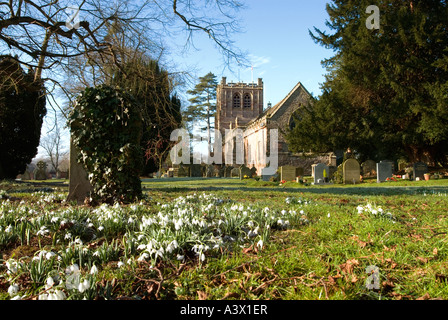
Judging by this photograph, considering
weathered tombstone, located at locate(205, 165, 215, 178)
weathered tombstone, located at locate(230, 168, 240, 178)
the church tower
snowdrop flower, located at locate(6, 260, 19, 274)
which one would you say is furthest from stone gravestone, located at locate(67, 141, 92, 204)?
the church tower

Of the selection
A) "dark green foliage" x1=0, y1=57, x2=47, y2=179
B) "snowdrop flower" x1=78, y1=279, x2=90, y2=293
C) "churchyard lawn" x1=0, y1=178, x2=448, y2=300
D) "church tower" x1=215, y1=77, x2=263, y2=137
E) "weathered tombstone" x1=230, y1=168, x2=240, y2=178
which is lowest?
"churchyard lawn" x1=0, y1=178, x2=448, y2=300

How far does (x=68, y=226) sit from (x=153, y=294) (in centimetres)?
219

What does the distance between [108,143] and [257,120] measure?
36337mm

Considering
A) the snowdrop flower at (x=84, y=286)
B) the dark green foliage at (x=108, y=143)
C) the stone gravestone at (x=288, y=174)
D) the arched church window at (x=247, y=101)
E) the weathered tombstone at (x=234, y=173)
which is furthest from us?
the arched church window at (x=247, y=101)

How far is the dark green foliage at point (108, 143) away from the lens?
22.2 ft

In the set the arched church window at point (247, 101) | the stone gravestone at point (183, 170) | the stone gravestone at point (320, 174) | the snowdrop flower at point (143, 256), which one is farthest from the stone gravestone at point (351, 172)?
the arched church window at point (247, 101)

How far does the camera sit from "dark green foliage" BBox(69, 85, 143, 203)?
676 cm

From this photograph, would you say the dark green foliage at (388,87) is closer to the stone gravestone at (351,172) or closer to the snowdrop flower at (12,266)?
the stone gravestone at (351,172)

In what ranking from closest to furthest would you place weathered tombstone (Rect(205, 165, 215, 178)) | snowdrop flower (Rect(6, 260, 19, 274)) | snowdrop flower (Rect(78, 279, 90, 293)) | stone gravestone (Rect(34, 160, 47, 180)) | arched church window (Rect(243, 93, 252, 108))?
snowdrop flower (Rect(78, 279, 90, 293)) < snowdrop flower (Rect(6, 260, 19, 274)) < stone gravestone (Rect(34, 160, 47, 180)) < weathered tombstone (Rect(205, 165, 215, 178)) < arched church window (Rect(243, 93, 252, 108))

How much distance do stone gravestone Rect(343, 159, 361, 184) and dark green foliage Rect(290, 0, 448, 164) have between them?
368cm

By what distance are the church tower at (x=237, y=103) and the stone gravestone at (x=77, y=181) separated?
160 feet

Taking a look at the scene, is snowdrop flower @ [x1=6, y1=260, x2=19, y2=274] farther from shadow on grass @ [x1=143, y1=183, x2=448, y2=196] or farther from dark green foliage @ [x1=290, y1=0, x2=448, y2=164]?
dark green foliage @ [x1=290, y1=0, x2=448, y2=164]

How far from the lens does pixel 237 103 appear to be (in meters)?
57.5
